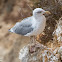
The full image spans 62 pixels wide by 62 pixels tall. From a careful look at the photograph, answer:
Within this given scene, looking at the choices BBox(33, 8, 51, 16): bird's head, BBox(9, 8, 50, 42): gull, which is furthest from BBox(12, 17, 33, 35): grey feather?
BBox(33, 8, 51, 16): bird's head

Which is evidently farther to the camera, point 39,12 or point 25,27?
point 25,27

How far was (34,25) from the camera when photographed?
1.59 m

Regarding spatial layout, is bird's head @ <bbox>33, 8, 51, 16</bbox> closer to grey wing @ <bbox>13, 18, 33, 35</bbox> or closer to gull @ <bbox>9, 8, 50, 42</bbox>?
gull @ <bbox>9, 8, 50, 42</bbox>

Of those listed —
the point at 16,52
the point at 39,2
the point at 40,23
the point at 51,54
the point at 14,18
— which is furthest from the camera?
the point at 14,18

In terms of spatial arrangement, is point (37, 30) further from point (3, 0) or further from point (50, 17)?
point (3, 0)

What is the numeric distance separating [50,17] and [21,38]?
1684 millimetres

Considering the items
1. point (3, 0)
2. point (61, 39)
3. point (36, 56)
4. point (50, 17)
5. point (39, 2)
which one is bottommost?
point (36, 56)

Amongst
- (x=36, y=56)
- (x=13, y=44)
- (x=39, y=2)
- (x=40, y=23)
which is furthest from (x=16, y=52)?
(x=40, y=23)

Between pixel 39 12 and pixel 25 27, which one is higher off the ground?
pixel 39 12

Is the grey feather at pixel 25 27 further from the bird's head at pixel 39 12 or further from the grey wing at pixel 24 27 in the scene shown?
the bird's head at pixel 39 12

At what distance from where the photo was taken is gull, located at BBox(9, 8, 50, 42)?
156 centimetres

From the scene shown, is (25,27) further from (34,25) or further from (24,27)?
(34,25)

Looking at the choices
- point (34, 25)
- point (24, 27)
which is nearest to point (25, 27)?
point (24, 27)

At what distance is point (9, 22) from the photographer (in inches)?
163
